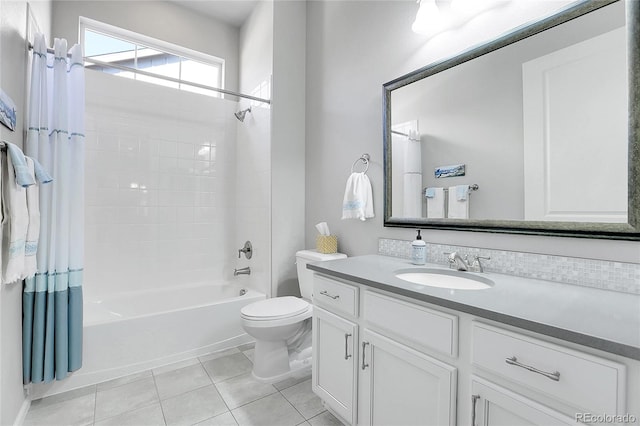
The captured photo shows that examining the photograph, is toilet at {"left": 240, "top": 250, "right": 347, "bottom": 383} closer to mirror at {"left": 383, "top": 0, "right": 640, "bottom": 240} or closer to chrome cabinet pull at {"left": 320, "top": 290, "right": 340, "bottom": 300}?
chrome cabinet pull at {"left": 320, "top": 290, "right": 340, "bottom": 300}

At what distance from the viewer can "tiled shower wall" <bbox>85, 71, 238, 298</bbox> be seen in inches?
99.3

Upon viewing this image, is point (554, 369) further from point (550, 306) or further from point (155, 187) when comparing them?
point (155, 187)

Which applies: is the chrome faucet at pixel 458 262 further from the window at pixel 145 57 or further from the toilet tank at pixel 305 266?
the window at pixel 145 57

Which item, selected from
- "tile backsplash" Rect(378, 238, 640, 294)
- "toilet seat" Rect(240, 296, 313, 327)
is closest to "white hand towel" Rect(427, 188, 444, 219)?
"tile backsplash" Rect(378, 238, 640, 294)

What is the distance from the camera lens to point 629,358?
632 mm

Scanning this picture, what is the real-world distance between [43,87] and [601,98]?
2.70 meters

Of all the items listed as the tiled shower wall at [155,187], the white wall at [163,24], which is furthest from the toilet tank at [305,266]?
the white wall at [163,24]

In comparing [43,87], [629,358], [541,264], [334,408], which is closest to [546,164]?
[541,264]

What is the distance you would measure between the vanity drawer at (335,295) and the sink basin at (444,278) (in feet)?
0.79

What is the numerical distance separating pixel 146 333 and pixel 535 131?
2.58 metres

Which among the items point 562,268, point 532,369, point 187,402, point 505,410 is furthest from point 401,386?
point 187,402

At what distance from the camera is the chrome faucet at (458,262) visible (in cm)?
142

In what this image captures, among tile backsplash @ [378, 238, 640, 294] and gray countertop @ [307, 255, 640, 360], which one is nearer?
gray countertop @ [307, 255, 640, 360]

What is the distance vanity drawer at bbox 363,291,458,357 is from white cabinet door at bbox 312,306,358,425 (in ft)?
0.54
